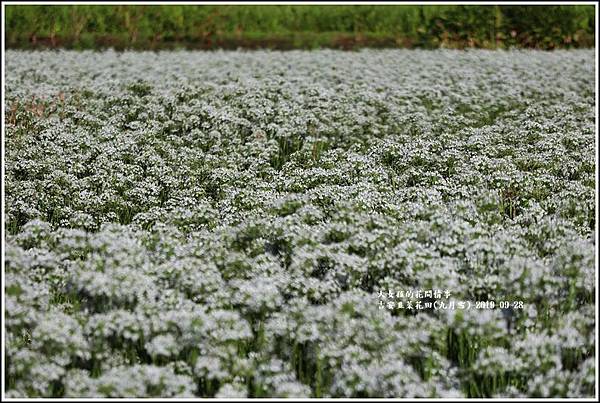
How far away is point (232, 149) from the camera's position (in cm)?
1131

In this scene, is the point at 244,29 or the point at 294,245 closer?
the point at 294,245

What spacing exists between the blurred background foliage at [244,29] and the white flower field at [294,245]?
1159 centimetres

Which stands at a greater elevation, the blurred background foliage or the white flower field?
the blurred background foliage

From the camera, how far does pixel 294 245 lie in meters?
7.05

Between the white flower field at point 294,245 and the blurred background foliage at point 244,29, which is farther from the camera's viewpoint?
the blurred background foliage at point 244,29

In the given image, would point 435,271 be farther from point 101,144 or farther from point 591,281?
point 101,144

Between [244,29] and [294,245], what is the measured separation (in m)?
21.9

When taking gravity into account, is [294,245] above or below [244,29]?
below

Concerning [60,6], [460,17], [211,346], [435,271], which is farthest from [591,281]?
[60,6]

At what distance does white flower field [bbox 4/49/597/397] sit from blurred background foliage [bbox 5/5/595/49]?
11.6m

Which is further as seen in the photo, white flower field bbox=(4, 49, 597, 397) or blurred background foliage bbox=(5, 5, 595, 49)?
blurred background foliage bbox=(5, 5, 595, 49)

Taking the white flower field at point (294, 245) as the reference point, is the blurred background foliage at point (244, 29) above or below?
above

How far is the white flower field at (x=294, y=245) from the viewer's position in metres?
5.48

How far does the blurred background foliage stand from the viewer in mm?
24750
